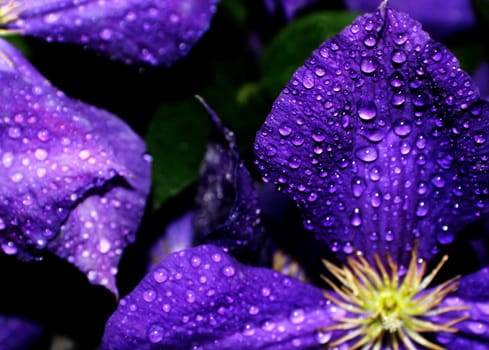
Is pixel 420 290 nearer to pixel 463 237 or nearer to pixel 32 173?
pixel 463 237

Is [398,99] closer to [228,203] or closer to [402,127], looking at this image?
[402,127]

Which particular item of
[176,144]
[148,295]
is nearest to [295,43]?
[176,144]

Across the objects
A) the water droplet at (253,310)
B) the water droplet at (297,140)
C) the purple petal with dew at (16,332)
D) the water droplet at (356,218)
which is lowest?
the purple petal with dew at (16,332)

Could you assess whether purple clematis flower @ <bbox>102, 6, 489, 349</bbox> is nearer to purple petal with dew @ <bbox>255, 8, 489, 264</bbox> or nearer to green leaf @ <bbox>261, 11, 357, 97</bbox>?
purple petal with dew @ <bbox>255, 8, 489, 264</bbox>

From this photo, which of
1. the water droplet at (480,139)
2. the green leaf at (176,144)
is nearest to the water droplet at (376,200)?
the water droplet at (480,139)

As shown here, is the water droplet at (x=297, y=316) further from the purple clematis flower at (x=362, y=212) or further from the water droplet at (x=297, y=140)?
the water droplet at (x=297, y=140)

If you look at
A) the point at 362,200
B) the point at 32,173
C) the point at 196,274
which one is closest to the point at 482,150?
the point at 362,200
